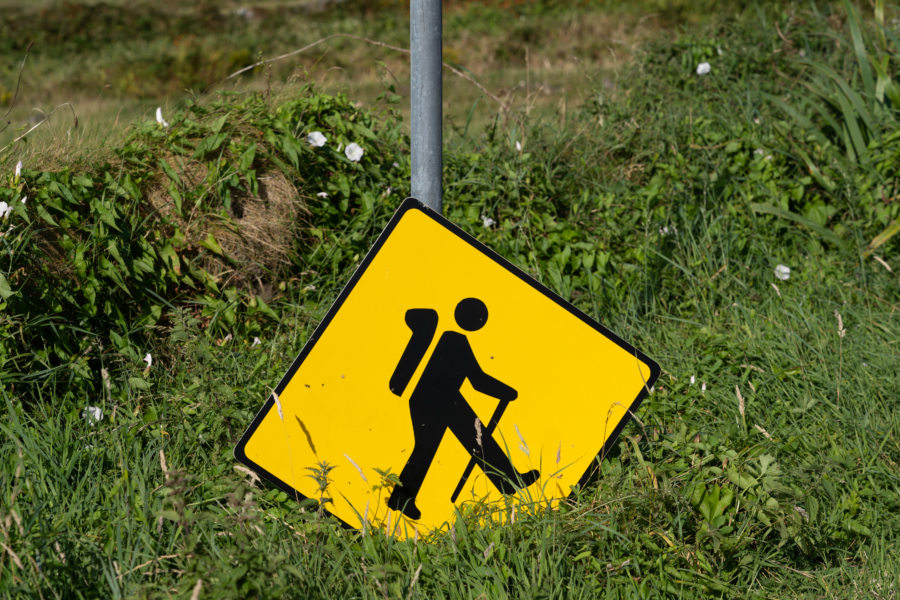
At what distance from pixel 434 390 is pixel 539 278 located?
141cm

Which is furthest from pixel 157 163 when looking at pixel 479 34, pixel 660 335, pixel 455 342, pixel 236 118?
pixel 479 34

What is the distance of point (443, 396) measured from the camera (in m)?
2.08

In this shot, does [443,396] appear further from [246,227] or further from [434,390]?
[246,227]

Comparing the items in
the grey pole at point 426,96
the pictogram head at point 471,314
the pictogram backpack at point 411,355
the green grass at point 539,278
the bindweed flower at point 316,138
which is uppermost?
the grey pole at point 426,96

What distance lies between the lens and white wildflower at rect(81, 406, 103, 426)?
95.8 inches

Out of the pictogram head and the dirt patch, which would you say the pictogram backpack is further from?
the dirt patch

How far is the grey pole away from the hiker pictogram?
0.35 m

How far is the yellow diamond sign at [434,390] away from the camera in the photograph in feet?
6.79

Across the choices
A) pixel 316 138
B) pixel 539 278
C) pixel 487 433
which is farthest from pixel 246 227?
pixel 487 433

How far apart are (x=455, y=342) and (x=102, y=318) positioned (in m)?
1.47

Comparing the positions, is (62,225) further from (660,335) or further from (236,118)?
(660,335)

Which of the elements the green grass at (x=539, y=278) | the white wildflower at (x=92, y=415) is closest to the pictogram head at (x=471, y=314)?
the green grass at (x=539, y=278)

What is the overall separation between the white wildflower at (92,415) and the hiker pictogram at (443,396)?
3.38 ft

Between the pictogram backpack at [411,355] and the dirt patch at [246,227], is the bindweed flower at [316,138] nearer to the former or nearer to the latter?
the dirt patch at [246,227]
